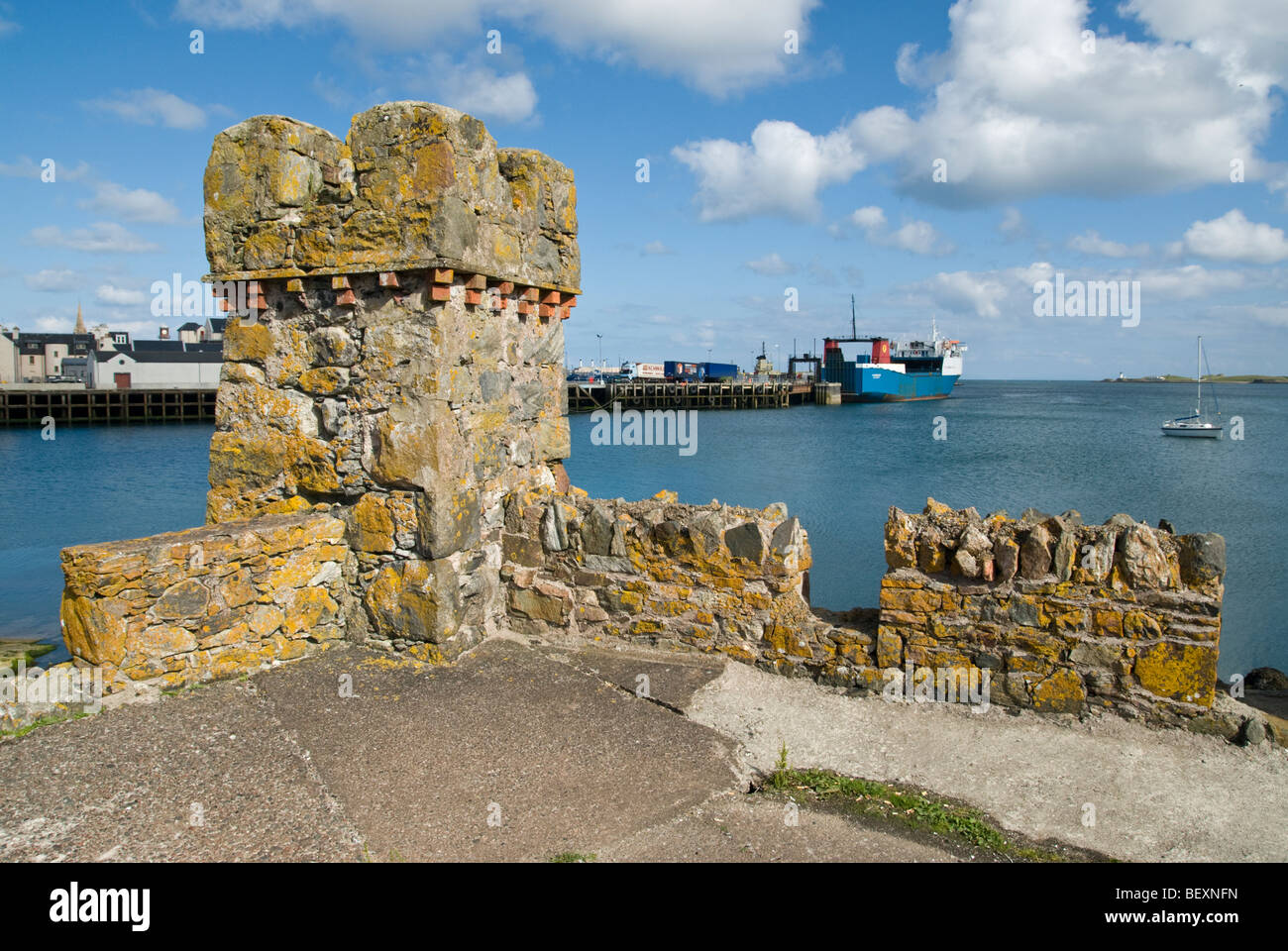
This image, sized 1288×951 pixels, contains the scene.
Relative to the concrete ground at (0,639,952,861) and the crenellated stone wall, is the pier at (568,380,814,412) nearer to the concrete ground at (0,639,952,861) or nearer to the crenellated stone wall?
the crenellated stone wall

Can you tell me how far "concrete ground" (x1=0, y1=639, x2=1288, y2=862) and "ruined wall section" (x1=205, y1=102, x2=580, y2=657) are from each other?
757mm

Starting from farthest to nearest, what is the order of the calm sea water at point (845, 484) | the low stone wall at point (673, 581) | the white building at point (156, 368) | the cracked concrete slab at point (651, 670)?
the white building at point (156, 368) → the calm sea water at point (845, 484) → the low stone wall at point (673, 581) → the cracked concrete slab at point (651, 670)

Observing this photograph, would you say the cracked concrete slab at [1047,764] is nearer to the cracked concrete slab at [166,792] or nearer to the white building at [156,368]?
the cracked concrete slab at [166,792]

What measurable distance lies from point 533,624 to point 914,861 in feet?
11.2

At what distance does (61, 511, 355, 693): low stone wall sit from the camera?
4.64 metres

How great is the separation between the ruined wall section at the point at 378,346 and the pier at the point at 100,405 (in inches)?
2320

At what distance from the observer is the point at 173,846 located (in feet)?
11.3

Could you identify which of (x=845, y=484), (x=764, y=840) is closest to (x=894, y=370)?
(x=845, y=484)

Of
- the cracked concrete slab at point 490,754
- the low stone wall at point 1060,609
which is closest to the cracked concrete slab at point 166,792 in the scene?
the cracked concrete slab at point 490,754

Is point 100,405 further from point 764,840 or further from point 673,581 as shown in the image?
point 764,840

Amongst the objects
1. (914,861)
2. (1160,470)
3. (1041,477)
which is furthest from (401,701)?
(1160,470)

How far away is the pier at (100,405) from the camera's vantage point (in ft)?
193
